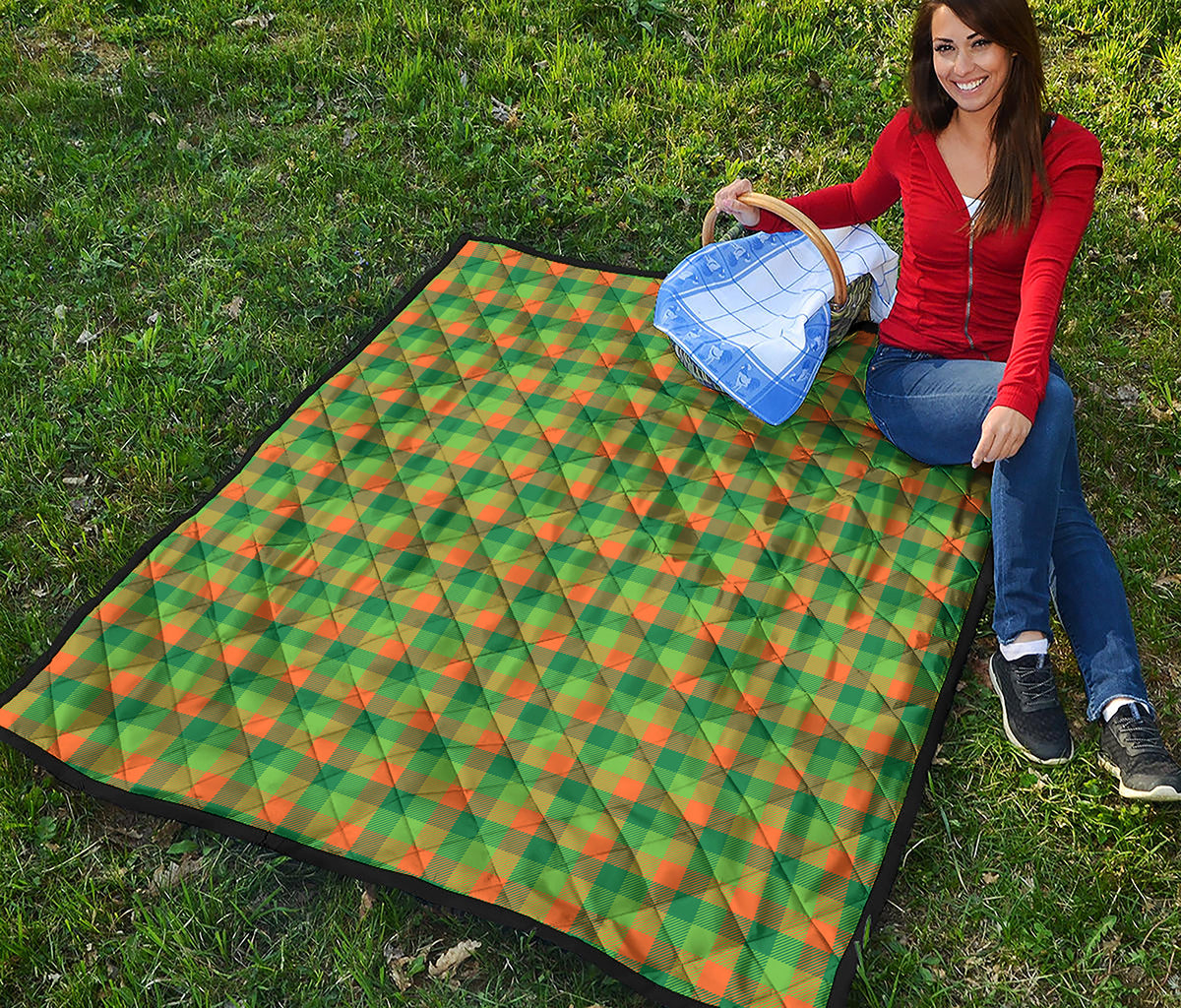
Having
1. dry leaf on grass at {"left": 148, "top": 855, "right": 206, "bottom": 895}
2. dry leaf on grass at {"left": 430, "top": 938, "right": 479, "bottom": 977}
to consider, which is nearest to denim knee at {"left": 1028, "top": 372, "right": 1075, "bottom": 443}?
dry leaf on grass at {"left": 430, "top": 938, "right": 479, "bottom": 977}

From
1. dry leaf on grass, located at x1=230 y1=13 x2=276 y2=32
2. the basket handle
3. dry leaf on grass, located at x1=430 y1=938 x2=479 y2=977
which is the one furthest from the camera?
dry leaf on grass, located at x1=230 y1=13 x2=276 y2=32

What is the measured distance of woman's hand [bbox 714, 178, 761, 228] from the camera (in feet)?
10.2

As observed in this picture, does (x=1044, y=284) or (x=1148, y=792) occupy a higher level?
(x=1044, y=284)

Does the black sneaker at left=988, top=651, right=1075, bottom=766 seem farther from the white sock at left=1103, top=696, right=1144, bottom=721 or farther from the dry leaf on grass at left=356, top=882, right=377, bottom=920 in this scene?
the dry leaf on grass at left=356, top=882, right=377, bottom=920

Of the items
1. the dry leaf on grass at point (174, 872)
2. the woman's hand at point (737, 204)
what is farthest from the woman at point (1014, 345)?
the dry leaf on grass at point (174, 872)

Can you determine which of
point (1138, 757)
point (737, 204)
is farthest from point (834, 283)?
point (1138, 757)

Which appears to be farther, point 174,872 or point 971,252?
point 971,252

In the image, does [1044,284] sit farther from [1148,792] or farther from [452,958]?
[452,958]

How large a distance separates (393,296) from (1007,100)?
2086 millimetres

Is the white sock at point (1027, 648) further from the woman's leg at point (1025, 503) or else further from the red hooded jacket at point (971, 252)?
the red hooded jacket at point (971, 252)

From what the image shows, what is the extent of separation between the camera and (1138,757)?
243cm

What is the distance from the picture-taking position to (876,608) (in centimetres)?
274

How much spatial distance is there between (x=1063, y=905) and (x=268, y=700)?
184 cm

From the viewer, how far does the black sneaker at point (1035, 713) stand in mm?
2512
